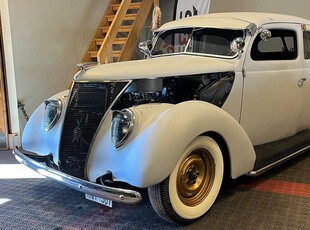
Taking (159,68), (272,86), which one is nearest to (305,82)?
(272,86)

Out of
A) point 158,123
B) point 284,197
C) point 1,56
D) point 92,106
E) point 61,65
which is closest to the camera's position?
point 158,123

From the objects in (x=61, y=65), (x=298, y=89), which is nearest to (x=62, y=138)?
(x=298, y=89)

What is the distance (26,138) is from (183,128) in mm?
1471

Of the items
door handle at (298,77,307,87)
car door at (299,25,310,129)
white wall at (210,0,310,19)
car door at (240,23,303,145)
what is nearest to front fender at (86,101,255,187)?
car door at (240,23,303,145)

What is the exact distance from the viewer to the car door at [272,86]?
3.19 metres

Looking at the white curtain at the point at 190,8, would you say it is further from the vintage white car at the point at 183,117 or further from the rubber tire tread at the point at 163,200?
the rubber tire tread at the point at 163,200

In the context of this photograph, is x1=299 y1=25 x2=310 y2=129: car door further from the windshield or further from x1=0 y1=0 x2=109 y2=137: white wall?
x1=0 y1=0 x2=109 y2=137: white wall

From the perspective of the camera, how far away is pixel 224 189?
3094 millimetres

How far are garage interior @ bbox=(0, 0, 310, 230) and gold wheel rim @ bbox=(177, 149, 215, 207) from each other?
18 cm

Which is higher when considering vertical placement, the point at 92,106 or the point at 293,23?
the point at 293,23

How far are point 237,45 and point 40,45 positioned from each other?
3.09 meters

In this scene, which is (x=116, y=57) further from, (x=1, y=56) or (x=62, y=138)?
(x=62, y=138)

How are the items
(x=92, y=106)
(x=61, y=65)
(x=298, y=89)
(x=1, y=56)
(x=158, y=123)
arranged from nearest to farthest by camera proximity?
(x=158, y=123)
(x=92, y=106)
(x=298, y=89)
(x=1, y=56)
(x=61, y=65)

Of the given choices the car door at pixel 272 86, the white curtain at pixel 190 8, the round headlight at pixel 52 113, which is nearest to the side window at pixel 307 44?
the car door at pixel 272 86
